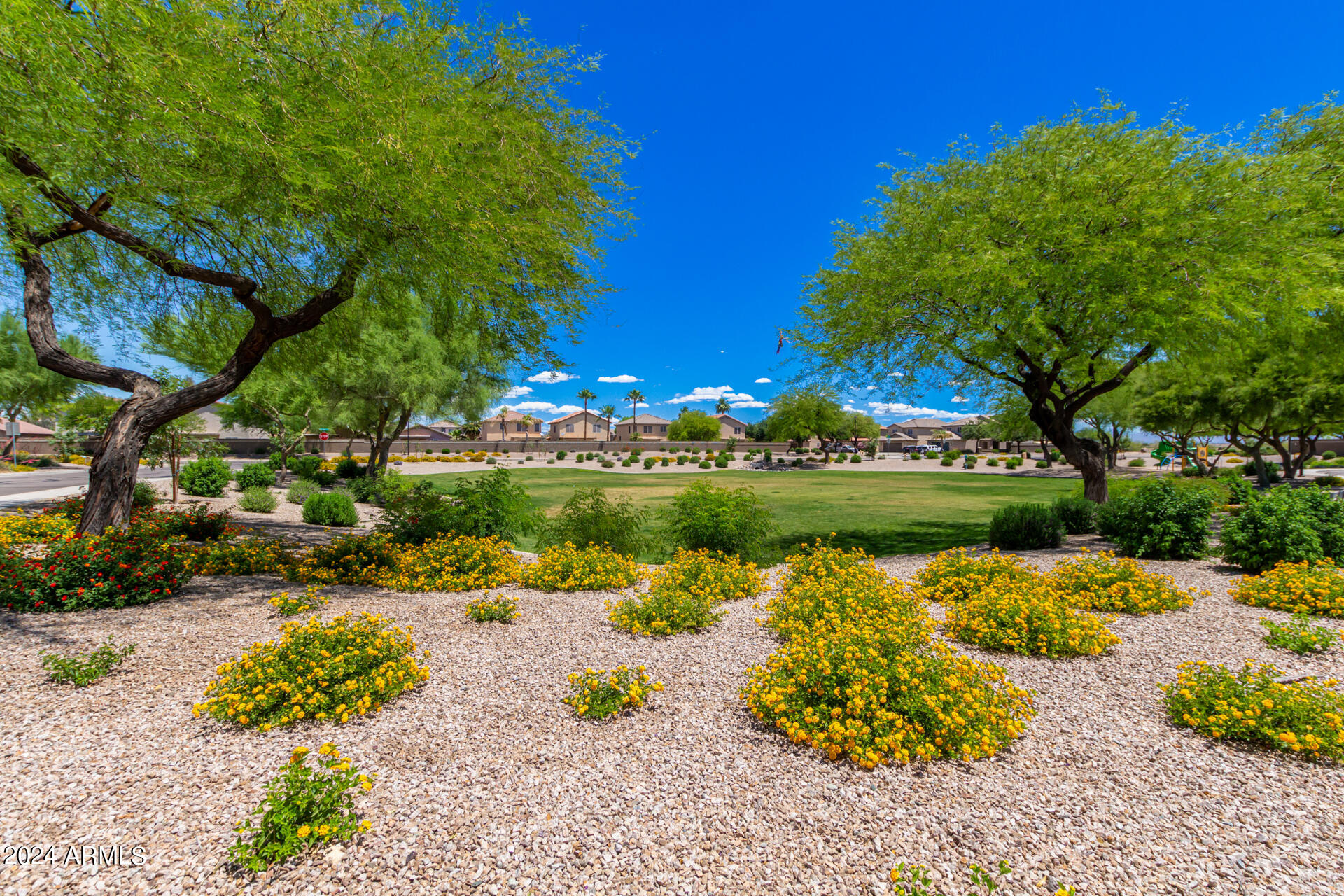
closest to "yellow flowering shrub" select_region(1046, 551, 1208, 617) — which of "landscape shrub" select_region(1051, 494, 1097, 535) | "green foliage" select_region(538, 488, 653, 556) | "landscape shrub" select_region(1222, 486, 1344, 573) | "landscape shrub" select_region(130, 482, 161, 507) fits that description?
"landscape shrub" select_region(1222, 486, 1344, 573)

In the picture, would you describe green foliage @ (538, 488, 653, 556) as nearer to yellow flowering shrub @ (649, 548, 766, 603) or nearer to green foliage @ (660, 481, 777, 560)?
green foliage @ (660, 481, 777, 560)

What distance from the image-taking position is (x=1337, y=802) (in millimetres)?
3127

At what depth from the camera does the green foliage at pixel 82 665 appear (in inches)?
172

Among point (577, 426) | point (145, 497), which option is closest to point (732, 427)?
point (577, 426)

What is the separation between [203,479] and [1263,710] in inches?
988

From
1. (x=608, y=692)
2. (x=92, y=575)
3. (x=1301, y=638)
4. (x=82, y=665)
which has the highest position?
(x=92, y=575)

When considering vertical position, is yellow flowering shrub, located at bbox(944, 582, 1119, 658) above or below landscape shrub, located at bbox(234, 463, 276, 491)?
below

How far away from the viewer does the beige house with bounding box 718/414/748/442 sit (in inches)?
4624

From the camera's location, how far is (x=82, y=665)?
4.48 meters

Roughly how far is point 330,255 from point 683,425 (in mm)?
90466

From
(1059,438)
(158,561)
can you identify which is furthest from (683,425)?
(158,561)

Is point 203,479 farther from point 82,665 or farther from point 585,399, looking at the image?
point 585,399

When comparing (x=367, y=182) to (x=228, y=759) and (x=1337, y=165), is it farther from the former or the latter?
(x=1337, y=165)

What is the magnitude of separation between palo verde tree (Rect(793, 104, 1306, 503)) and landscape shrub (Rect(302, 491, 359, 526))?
13.1 m
